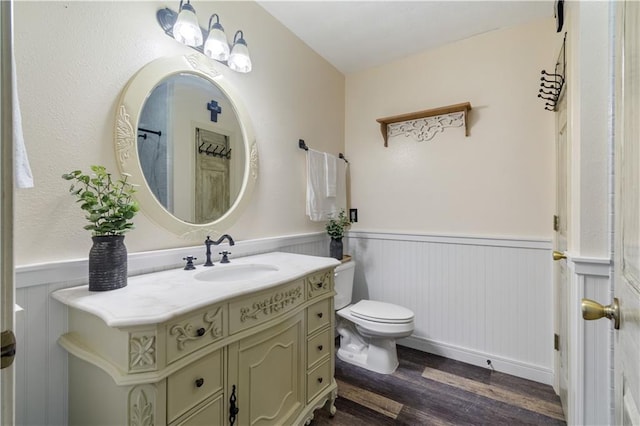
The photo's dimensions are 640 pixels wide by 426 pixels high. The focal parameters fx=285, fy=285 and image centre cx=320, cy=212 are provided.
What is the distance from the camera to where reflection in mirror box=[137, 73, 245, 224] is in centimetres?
132

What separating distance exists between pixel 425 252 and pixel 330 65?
1831 mm

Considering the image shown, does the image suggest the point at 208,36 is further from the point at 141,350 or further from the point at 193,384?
the point at 193,384

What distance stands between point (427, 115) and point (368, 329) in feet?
5.56

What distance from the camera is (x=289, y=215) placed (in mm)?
2109

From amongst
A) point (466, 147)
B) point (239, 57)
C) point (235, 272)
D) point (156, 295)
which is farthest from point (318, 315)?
point (466, 147)

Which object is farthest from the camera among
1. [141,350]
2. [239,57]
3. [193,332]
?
[239,57]

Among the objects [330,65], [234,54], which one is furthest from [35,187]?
[330,65]

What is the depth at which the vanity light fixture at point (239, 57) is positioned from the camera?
1.57 meters

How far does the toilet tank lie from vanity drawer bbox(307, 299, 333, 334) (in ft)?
1.97

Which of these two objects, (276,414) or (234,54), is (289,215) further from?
(276,414)

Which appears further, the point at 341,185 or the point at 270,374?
the point at 341,185

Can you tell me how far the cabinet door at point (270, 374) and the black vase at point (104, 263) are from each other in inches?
19.2

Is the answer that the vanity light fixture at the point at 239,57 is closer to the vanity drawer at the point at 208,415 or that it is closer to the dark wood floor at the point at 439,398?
the vanity drawer at the point at 208,415

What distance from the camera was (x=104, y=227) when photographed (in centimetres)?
102
